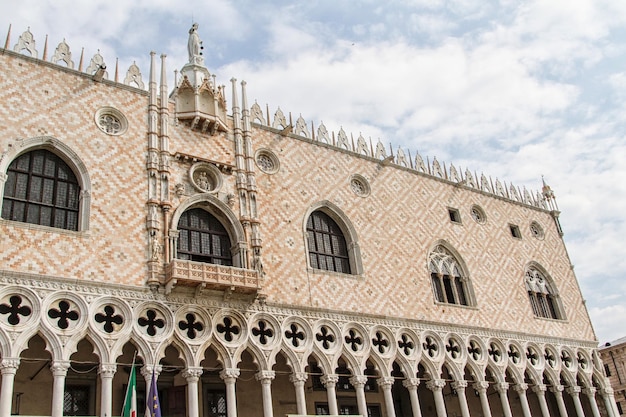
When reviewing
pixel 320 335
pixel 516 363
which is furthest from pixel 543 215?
pixel 320 335

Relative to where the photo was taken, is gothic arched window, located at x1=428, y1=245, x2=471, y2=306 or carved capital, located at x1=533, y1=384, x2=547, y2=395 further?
carved capital, located at x1=533, y1=384, x2=547, y2=395

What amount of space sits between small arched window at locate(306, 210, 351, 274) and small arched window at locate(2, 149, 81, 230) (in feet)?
22.6

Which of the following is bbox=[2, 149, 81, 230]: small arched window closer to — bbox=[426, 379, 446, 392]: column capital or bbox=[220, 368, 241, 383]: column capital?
bbox=[220, 368, 241, 383]: column capital

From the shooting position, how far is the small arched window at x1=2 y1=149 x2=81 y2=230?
14438 millimetres

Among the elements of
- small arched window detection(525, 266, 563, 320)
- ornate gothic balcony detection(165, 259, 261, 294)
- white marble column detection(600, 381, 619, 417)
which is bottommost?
white marble column detection(600, 381, 619, 417)

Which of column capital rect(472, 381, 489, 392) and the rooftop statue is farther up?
the rooftop statue

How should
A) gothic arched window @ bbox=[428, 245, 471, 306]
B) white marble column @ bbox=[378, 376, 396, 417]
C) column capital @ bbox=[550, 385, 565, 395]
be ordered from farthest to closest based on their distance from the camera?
1. column capital @ bbox=[550, 385, 565, 395]
2. gothic arched window @ bbox=[428, 245, 471, 306]
3. white marble column @ bbox=[378, 376, 396, 417]

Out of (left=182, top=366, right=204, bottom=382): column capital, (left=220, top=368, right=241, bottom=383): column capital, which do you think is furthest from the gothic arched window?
(left=182, top=366, right=204, bottom=382): column capital

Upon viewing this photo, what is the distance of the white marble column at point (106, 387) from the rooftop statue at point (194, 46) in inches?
393

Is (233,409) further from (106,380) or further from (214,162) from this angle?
(214,162)

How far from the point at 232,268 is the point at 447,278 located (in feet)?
29.3

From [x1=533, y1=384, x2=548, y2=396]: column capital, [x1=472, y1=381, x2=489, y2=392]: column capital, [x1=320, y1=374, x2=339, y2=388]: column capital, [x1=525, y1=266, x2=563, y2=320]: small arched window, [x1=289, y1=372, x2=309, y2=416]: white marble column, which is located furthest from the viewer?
[x1=525, y1=266, x2=563, y2=320]: small arched window

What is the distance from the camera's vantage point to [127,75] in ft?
57.3

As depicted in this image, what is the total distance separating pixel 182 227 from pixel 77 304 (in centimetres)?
359
